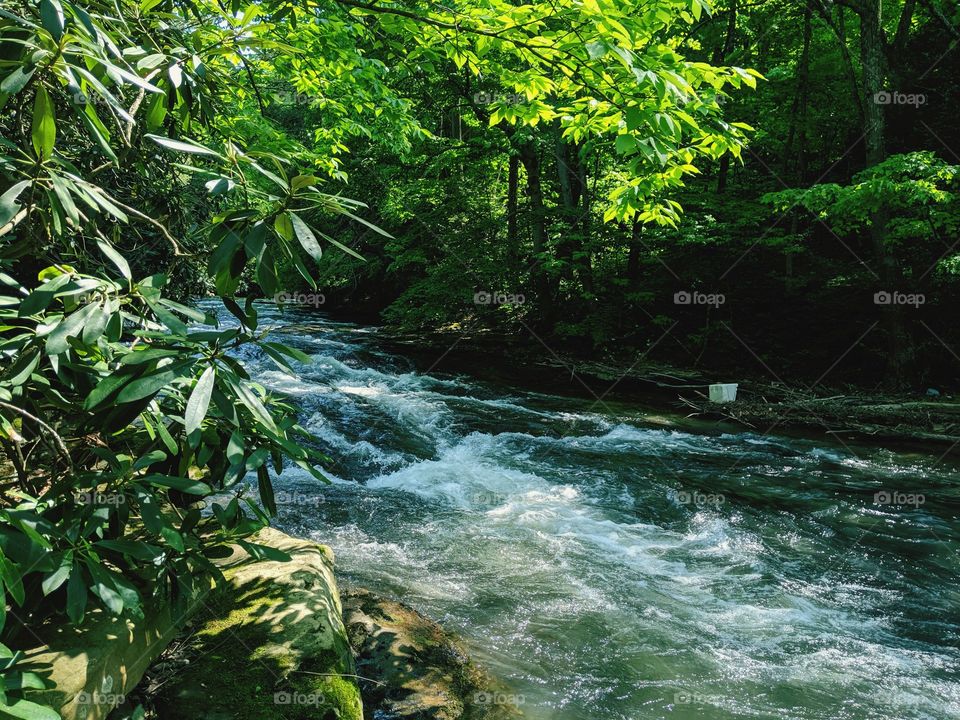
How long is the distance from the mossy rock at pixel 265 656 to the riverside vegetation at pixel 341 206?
11.0 inches

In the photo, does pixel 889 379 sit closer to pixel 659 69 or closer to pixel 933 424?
pixel 933 424

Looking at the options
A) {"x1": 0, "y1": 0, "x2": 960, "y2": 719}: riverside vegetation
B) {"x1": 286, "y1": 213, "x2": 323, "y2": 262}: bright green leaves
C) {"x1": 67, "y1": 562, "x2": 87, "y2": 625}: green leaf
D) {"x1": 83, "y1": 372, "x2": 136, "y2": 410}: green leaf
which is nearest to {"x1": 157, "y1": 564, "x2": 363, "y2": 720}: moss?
{"x1": 0, "y1": 0, "x2": 960, "y2": 719}: riverside vegetation

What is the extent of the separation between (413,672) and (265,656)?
83cm

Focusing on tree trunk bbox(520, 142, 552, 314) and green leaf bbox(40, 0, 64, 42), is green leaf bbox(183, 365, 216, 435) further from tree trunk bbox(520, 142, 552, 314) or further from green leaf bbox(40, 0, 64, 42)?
tree trunk bbox(520, 142, 552, 314)

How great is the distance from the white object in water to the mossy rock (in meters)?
7.93

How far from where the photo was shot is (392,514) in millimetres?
5676

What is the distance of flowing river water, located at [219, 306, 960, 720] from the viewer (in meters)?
3.44

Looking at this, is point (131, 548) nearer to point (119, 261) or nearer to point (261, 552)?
point (261, 552)

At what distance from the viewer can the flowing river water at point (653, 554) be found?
11.3 ft

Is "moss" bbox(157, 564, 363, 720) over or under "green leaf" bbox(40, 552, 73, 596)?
under

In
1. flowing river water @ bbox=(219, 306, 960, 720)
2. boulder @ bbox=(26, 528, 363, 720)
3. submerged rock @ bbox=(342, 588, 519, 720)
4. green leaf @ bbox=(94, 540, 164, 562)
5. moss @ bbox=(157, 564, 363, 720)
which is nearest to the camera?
green leaf @ bbox=(94, 540, 164, 562)

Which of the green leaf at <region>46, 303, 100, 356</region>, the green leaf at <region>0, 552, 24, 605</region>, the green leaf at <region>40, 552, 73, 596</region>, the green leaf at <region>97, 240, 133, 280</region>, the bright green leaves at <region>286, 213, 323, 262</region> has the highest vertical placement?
the bright green leaves at <region>286, 213, 323, 262</region>

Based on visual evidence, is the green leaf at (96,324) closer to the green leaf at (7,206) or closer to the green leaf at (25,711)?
the green leaf at (7,206)

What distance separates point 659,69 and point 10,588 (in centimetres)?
257
